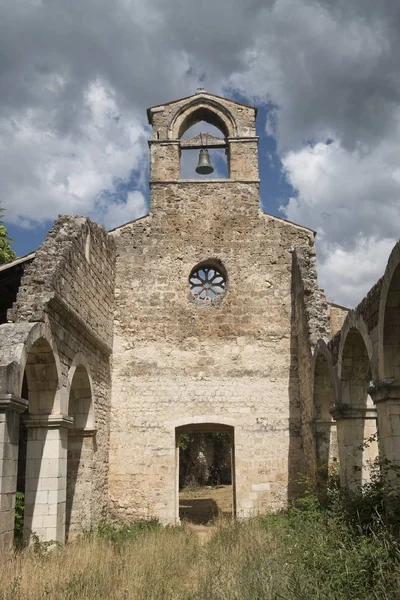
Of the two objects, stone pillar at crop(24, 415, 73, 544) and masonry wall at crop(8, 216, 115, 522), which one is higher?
masonry wall at crop(8, 216, 115, 522)

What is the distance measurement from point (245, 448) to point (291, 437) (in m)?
0.95

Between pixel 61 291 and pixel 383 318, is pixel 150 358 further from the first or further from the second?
pixel 383 318

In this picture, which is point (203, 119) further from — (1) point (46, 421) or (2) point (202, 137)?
(1) point (46, 421)

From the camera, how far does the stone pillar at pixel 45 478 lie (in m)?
7.56

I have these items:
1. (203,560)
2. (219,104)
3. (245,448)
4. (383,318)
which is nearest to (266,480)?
(245,448)

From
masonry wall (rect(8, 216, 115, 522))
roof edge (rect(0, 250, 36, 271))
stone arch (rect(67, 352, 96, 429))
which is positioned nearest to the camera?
masonry wall (rect(8, 216, 115, 522))

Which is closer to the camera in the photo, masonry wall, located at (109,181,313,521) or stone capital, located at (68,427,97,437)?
stone capital, located at (68,427,97,437)

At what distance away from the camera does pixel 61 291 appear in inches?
321

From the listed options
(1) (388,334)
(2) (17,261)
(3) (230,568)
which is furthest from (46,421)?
(1) (388,334)

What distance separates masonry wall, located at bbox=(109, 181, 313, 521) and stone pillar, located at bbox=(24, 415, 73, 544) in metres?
3.31

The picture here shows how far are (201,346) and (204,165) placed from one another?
413cm

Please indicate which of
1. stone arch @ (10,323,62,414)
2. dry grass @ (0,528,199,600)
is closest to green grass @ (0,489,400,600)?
dry grass @ (0,528,199,600)

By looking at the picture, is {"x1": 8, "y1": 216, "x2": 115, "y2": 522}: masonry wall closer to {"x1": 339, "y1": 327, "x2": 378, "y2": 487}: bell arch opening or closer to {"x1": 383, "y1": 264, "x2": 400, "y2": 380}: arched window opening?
{"x1": 339, "y1": 327, "x2": 378, "y2": 487}: bell arch opening

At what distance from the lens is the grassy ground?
15.3ft
